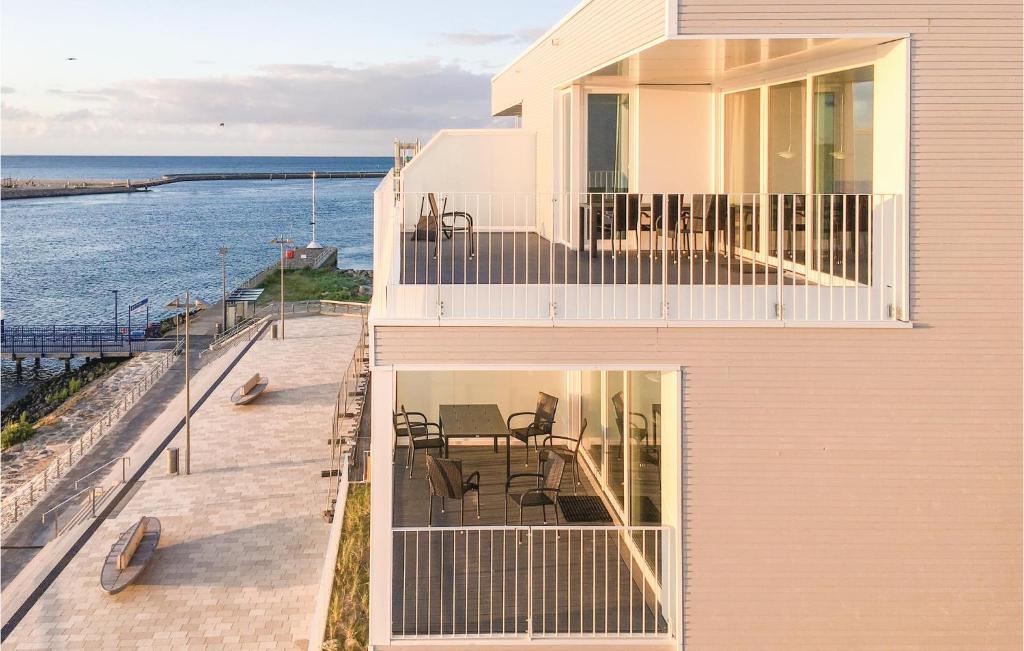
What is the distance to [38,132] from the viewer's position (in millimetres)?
88312

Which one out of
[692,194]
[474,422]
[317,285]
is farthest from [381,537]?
[317,285]

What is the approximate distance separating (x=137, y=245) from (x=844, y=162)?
3862 inches

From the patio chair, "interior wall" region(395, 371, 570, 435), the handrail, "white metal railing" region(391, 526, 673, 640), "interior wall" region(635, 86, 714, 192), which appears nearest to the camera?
"white metal railing" region(391, 526, 673, 640)

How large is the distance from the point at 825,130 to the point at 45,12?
2902cm

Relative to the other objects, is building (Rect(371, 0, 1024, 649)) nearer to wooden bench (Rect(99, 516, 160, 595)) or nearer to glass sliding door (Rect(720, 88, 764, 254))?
glass sliding door (Rect(720, 88, 764, 254))

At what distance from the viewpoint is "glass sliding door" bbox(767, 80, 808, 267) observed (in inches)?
356

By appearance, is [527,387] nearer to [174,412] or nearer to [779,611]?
[779,611]

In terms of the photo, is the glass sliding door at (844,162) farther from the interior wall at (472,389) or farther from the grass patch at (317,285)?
the grass patch at (317,285)

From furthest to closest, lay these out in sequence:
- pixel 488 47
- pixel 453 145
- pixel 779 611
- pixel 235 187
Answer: pixel 235 187, pixel 488 47, pixel 453 145, pixel 779 611

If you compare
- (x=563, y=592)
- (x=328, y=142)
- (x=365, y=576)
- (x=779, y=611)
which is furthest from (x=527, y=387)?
(x=328, y=142)

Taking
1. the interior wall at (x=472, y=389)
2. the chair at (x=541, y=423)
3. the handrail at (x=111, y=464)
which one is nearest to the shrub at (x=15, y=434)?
the handrail at (x=111, y=464)

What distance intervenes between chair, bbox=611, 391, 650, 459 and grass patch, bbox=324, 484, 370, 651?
3299 millimetres

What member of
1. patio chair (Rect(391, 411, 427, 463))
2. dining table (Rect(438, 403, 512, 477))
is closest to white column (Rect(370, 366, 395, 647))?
dining table (Rect(438, 403, 512, 477))

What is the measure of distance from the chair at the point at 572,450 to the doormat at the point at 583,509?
0.66 m
